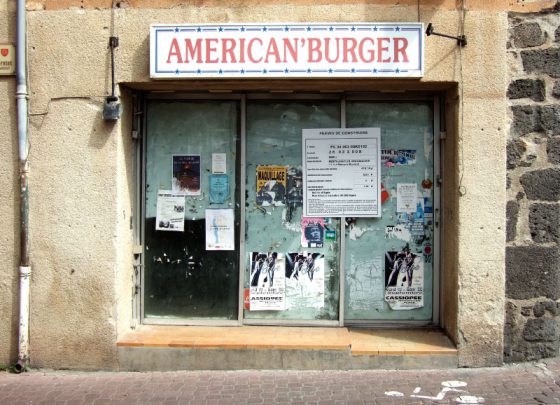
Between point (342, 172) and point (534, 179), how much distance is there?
1.81 meters

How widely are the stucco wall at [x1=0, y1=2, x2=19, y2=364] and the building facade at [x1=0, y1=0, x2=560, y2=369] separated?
0.04 feet

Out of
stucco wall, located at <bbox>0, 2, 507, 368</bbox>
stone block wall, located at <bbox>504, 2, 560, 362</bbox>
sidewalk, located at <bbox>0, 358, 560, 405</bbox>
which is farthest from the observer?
stucco wall, located at <bbox>0, 2, 507, 368</bbox>

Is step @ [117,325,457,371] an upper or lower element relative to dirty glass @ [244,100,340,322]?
lower

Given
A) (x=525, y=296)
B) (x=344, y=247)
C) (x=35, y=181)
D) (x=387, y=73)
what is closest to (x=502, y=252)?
(x=525, y=296)

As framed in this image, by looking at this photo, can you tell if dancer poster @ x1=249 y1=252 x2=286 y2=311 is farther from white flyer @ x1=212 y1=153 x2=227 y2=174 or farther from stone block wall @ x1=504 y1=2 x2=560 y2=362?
stone block wall @ x1=504 y1=2 x2=560 y2=362

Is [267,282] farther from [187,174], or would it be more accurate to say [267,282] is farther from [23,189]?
[23,189]

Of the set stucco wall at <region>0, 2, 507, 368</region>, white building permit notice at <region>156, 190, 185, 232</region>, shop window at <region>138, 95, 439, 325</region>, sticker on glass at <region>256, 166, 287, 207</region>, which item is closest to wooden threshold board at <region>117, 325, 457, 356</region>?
shop window at <region>138, 95, 439, 325</region>

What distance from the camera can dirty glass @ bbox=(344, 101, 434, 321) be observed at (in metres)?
5.49

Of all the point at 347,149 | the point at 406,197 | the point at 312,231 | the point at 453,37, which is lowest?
the point at 312,231

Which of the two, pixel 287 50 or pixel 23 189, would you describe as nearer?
pixel 287 50

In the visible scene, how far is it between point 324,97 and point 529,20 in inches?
80.4

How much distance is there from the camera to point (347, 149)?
5.48m

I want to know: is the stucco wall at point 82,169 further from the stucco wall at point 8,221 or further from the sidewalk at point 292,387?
the sidewalk at point 292,387

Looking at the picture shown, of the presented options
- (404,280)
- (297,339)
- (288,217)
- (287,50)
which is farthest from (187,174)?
(404,280)
